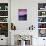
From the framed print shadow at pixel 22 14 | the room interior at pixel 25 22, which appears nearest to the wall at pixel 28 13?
the room interior at pixel 25 22

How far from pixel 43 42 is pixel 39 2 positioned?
6.67 feet

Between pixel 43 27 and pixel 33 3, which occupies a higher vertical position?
pixel 33 3

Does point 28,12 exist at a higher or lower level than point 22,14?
higher

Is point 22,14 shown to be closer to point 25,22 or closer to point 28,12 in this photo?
point 28,12

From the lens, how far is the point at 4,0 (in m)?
6.84

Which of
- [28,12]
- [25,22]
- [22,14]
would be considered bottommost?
[25,22]

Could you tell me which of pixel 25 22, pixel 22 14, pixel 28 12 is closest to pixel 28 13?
pixel 28 12

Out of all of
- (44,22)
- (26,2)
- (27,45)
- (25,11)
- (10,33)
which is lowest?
(27,45)

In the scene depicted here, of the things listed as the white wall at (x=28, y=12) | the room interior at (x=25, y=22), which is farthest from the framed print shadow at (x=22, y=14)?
the white wall at (x=28, y=12)

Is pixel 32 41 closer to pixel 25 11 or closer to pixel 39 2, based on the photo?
pixel 25 11

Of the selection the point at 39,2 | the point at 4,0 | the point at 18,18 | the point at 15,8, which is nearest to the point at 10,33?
the point at 18,18

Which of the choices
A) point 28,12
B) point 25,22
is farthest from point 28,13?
point 25,22

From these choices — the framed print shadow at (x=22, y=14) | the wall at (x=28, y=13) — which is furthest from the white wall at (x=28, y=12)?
the framed print shadow at (x=22, y=14)

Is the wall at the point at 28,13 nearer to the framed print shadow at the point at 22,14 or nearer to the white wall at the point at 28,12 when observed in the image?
the white wall at the point at 28,12
